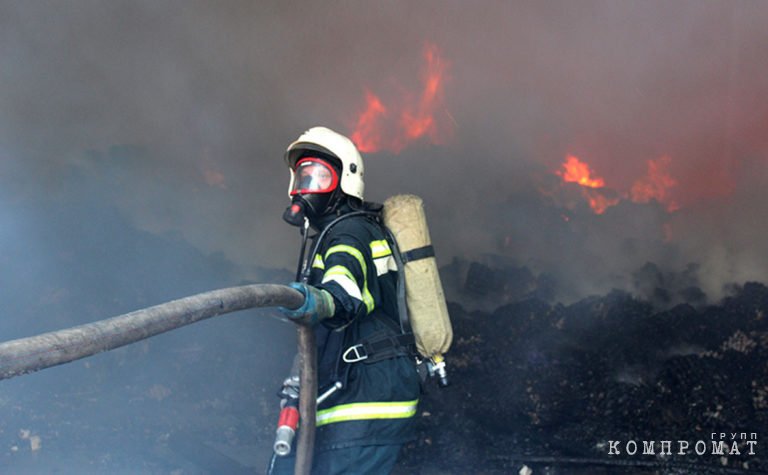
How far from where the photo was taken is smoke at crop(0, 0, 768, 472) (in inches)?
362

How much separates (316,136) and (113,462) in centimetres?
407

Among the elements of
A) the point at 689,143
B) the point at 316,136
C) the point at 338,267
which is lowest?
the point at 338,267

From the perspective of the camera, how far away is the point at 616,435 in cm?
622

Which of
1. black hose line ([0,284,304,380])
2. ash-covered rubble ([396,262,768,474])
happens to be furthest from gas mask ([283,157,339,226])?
ash-covered rubble ([396,262,768,474])

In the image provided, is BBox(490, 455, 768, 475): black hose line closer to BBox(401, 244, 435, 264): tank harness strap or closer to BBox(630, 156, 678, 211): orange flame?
BBox(401, 244, 435, 264): tank harness strap

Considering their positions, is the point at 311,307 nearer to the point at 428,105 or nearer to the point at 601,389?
the point at 601,389

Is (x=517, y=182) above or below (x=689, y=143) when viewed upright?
below

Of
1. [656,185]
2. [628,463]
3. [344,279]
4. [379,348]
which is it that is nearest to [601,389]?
[628,463]

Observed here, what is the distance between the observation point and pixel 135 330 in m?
1.77

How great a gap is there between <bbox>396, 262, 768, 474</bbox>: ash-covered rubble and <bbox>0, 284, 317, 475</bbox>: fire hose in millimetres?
3884

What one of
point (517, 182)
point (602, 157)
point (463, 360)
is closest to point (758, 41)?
point (602, 157)

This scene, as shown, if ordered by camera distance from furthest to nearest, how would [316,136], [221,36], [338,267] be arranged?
[221,36], [316,136], [338,267]

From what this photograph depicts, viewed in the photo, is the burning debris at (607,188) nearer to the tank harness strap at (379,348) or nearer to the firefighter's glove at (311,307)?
the tank harness strap at (379,348)

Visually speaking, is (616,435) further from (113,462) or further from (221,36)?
(221,36)
